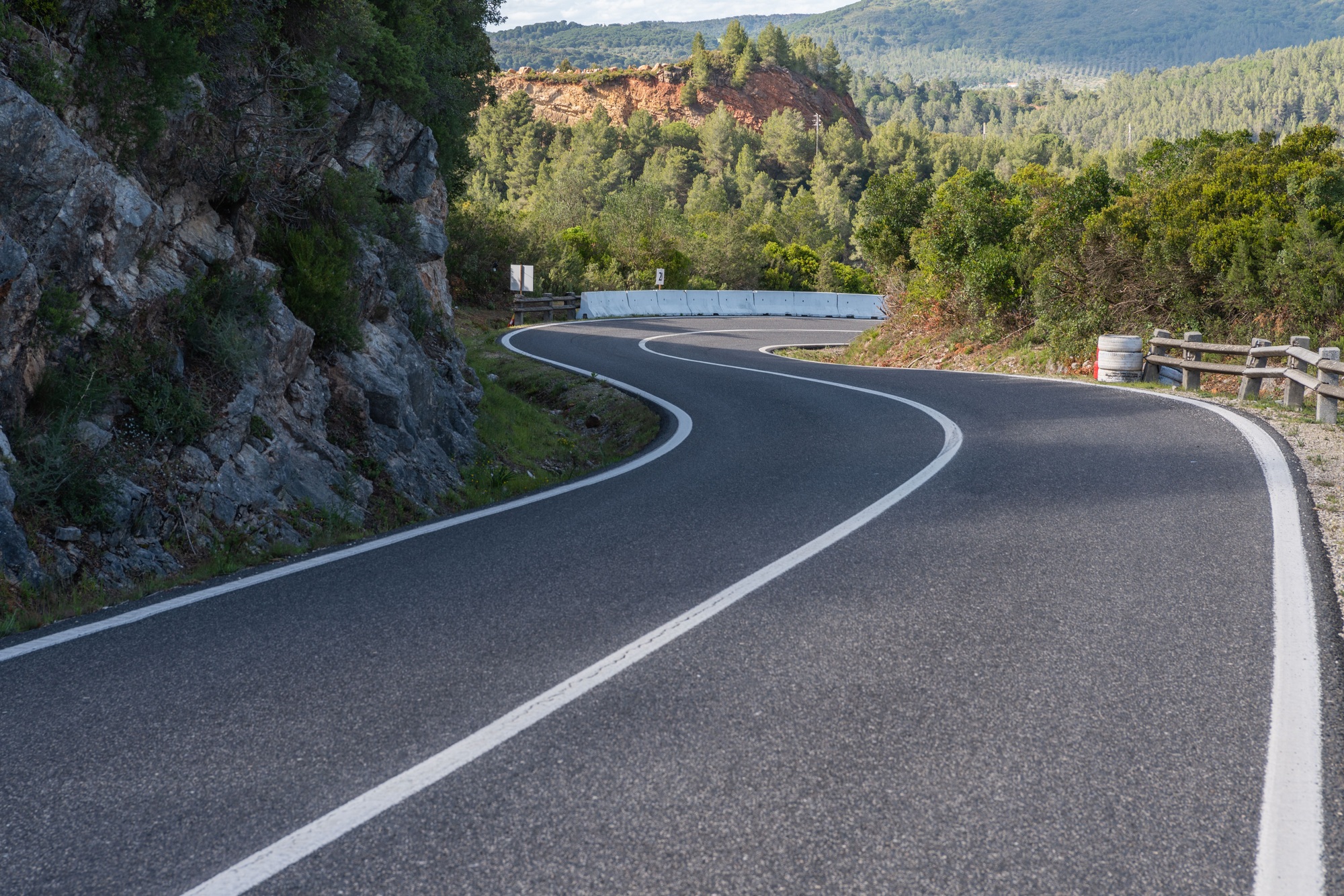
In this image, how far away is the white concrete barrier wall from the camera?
4319 cm

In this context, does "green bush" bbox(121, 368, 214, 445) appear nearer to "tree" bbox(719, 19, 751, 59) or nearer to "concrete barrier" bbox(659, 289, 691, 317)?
"concrete barrier" bbox(659, 289, 691, 317)

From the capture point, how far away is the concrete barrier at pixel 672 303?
45.0 m

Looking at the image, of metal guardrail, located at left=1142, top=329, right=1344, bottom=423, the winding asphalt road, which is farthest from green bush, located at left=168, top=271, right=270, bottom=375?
metal guardrail, located at left=1142, top=329, right=1344, bottom=423

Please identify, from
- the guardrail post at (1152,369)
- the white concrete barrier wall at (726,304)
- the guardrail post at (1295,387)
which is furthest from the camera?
the white concrete barrier wall at (726,304)

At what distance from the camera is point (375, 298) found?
12.2 meters

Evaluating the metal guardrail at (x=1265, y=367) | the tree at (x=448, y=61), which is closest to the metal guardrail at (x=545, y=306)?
the tree at (x=448, y=61)

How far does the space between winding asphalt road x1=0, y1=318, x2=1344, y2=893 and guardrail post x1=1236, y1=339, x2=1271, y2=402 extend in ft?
22.5

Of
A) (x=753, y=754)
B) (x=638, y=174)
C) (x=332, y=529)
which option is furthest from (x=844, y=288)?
(x=638, y=174)

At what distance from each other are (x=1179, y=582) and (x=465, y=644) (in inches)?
151

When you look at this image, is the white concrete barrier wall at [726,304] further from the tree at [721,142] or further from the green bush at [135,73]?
the tree at [721,142]

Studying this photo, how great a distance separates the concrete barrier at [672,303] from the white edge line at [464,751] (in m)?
38.9

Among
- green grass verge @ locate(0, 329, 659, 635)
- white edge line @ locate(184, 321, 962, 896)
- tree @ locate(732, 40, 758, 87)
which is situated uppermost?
tree @ locate(732, 40, 758, 87)

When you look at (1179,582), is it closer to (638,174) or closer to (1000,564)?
(1000,564)

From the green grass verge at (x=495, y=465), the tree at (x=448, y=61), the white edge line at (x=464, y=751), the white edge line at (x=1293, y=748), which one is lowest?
the green grass verge at (x=495, y=465)
